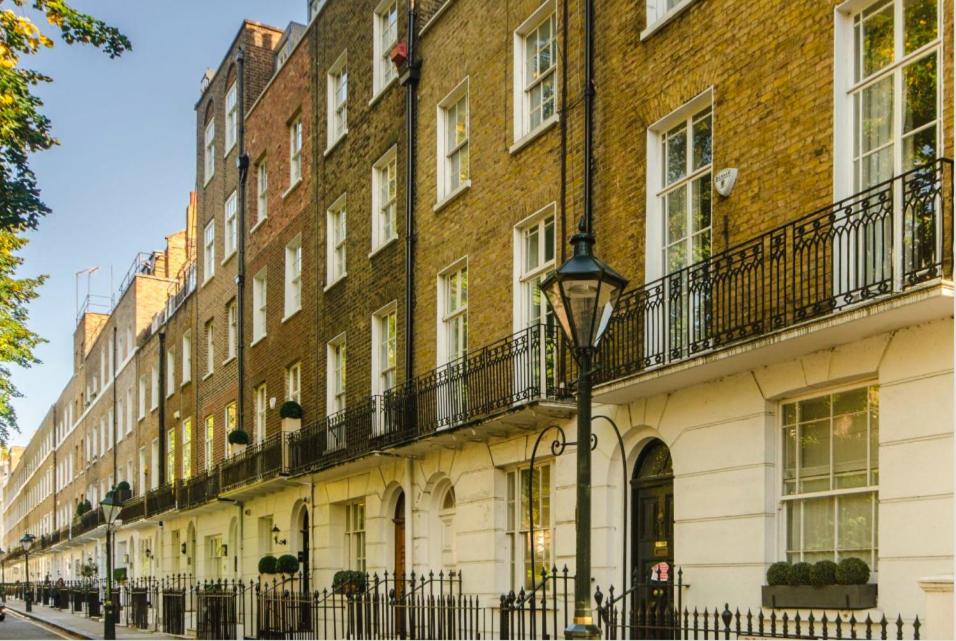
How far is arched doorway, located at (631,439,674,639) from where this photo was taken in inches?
510

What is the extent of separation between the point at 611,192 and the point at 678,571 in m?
4.48

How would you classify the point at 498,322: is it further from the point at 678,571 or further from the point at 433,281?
the point at 678,571

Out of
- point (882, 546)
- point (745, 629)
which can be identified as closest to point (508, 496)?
point (745, 629)

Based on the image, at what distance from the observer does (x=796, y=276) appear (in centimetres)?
1097

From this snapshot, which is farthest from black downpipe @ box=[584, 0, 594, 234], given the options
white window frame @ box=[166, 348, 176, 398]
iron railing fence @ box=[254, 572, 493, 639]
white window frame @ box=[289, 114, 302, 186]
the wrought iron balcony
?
white window frame @ box=[166, 348, 176, 398]

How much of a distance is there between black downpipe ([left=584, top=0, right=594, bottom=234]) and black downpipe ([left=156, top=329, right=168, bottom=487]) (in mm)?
27135

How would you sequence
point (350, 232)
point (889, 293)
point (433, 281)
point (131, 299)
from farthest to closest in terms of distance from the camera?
point (131, 299), point (350, 232), point (433, 281), point (889, 293)

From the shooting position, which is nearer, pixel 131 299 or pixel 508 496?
pixel 508 496

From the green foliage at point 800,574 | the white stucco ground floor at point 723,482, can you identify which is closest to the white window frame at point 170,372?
the white stucco ground floor at point 723,482

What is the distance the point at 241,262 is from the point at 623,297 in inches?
746

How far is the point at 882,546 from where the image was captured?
9.95 m

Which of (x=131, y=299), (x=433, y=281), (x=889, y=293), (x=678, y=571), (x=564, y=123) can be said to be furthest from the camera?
(x=131, y=299)

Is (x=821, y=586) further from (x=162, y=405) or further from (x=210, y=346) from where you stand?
(x=162, y=405)

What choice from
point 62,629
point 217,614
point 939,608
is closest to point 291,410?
point 217,614
